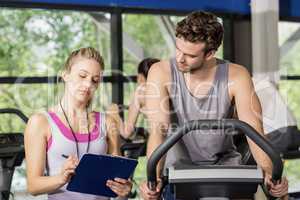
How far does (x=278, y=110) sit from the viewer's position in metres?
4.69

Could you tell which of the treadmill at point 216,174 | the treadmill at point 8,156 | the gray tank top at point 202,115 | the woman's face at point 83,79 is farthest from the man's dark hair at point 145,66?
the treadmill at point 216,174

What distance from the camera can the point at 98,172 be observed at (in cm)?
165

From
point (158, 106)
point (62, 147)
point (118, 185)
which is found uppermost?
point (158, 106)

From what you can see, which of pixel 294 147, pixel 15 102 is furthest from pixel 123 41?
pixel 294 147

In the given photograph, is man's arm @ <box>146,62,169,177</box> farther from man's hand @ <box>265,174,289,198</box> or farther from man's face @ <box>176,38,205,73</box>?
man's hand @ <box>265,174,289,198</box>

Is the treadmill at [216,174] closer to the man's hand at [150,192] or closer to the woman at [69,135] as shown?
the man's hand at [150,192]

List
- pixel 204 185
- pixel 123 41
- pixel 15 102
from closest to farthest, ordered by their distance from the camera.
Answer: pixel 204 185 < pixel 15 102 < pixel 123 41

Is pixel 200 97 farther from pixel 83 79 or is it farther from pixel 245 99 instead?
pixel 83 79

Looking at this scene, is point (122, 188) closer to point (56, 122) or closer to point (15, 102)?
point (56, 122)

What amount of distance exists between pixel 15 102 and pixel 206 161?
3414 millimetres

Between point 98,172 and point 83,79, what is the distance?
12.4 inches

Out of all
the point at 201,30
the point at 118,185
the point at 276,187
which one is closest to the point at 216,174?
the point at 276,187

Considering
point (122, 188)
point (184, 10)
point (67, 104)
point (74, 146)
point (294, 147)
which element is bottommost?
point (294, 147)

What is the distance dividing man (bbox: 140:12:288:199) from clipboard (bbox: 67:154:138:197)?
0.16 metres
